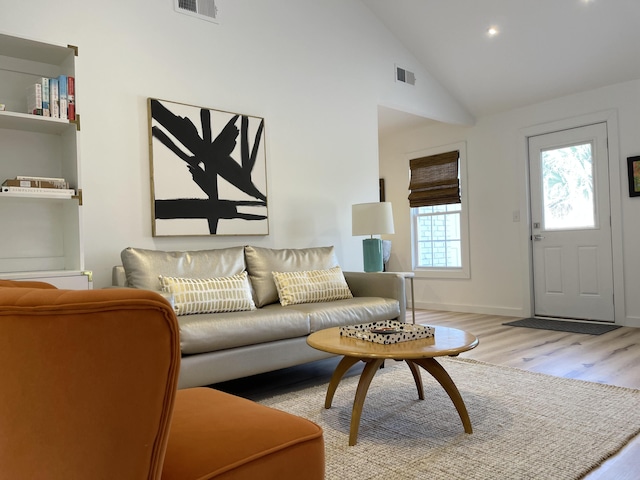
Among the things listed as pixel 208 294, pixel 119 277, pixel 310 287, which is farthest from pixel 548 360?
pixel 119 277

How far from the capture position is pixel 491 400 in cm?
258

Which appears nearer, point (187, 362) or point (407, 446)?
point (407, 446)

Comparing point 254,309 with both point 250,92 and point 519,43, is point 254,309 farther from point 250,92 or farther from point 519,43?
point 519,43

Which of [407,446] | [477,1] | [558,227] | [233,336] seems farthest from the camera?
[558,227]

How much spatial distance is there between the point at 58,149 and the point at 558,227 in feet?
15.5

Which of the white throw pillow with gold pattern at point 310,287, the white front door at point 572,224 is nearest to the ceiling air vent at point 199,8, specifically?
→ the white throw pillow with gold pattern at point 310,287

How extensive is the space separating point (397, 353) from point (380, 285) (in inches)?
63.2

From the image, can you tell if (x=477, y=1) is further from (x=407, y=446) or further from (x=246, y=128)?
(x=407, y=446)

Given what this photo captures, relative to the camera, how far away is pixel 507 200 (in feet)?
18.5

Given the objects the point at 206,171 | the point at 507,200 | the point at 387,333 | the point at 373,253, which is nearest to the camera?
the point at 387,333

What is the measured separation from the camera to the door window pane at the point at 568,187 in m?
5.04

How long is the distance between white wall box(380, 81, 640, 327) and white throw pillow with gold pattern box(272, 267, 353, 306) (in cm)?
284

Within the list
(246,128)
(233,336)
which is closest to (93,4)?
(246,128)

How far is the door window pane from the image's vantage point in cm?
504
